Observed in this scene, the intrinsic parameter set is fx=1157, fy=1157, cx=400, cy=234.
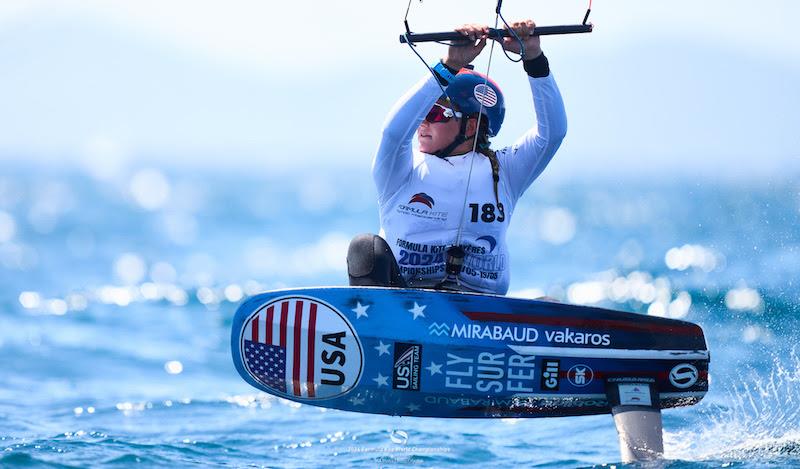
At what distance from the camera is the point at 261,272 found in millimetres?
23984

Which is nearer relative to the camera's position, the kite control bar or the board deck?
the kite control bar

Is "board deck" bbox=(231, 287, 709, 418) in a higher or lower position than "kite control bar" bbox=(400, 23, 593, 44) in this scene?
lower

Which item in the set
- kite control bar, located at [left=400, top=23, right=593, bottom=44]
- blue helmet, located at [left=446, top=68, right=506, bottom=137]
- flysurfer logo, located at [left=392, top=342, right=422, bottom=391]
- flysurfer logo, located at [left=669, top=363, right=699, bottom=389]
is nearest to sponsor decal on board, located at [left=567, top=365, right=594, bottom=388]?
flysurfer logo, located at [left=669, top=363, right=699, bottom=389]

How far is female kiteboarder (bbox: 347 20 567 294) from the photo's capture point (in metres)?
5.41

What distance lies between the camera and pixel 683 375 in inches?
216

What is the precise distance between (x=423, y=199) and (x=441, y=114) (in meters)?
0.43

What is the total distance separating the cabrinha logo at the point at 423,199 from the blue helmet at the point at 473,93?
1.54 ft

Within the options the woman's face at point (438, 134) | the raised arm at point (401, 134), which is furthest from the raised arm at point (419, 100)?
the woman's face at point (438, 134)

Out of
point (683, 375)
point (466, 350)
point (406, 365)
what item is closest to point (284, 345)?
point (406, 365)

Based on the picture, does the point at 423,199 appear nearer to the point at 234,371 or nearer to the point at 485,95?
the point at 485,95

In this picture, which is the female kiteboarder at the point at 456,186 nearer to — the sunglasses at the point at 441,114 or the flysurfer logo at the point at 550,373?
the sunglasses at the point at 441,114

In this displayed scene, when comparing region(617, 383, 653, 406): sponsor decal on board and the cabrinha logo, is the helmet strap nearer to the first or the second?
the cabrinha logo


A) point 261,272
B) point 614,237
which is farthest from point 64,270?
point 614,237

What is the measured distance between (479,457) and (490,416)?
748mm
